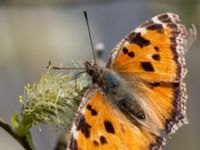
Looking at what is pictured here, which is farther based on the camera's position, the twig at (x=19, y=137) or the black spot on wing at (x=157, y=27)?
the black spot on wing at (x=157, y=27)

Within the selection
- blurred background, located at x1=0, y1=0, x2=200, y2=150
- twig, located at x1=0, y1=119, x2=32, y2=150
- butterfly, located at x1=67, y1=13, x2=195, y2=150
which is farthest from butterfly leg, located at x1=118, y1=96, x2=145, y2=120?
blurred background, located at x1=0, y1=0, x2=200, y2=150

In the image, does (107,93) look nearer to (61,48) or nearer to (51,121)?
(51,121)

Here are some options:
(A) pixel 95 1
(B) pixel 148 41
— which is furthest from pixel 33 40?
(B) pixel 148 41

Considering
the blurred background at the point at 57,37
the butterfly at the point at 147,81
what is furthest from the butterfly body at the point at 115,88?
the blurred background at the point at 57,37

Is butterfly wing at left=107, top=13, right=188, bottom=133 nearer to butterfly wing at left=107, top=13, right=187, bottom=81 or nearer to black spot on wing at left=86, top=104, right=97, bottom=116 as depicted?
Result: butterfly wing at left=107, top=13, right=187, bottom=81

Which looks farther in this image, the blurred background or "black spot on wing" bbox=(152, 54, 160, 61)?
the blurred background

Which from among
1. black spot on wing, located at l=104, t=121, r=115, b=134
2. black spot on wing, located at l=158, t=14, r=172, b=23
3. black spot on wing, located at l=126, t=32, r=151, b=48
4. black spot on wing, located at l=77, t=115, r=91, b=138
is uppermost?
black spot on wing, located at l=158, t=14, r=172, b=23

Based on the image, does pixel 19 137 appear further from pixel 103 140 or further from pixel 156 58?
pixel 156 58

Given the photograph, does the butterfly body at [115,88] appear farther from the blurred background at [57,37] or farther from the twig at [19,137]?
the blurred background at [57,37]
